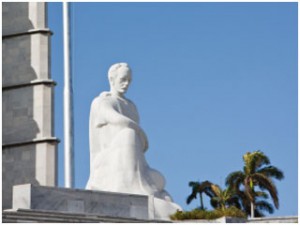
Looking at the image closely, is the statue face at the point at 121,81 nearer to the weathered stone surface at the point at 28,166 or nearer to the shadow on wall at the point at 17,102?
the weathered stone surface at the point at 28,166

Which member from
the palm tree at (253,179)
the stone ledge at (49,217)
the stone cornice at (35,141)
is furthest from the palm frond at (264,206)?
the stone ledge at (49,217)

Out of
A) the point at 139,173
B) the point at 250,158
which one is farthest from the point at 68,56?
the point at 250,158

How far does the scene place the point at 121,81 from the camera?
22906 mm

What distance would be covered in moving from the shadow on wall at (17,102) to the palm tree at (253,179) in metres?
9.35

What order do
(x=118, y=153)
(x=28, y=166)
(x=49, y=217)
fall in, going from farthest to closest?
(x=28, y=166)
(x=118, y=153)
(x=49, y=217)

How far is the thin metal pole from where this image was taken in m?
24.7

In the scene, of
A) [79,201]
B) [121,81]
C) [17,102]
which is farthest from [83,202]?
[17,102]

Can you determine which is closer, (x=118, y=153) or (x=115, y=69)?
(x=118, y=153)

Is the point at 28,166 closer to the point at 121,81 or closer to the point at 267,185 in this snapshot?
A: the point at 121,81

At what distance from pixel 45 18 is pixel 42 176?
14.4 feet

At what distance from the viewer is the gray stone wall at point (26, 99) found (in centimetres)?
2925

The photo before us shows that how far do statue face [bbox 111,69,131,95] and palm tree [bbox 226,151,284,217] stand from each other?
14.5m

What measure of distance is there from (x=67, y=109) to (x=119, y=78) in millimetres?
3008

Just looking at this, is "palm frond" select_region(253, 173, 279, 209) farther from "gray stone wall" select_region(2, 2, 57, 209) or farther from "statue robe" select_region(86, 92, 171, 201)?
"statue robe" select_region(86, 92, 171, 201)
